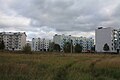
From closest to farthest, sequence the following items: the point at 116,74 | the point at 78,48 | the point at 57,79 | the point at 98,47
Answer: the point at 57,79 → the point at 116,74 → the point at 78,48 → the point at 98,47

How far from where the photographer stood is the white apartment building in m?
157

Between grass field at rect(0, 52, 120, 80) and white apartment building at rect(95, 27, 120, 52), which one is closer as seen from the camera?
grass field at rect(0, 52, 120, 80)

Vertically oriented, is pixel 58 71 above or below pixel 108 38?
below

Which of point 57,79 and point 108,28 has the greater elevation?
point 108,28

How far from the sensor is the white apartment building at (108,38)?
6196 inches

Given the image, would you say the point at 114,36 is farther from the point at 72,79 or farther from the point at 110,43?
the point at 72,79

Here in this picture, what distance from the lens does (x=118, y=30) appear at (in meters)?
163

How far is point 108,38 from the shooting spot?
16150 cm

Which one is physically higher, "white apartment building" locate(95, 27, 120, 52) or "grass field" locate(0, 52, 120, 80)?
"white apartment building" locate(95, 27, 120, 52)

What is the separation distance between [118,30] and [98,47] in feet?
54.9

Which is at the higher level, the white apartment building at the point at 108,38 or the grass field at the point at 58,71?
the white apartment building at the point at 108,38

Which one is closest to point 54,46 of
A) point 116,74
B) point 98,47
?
point 98,47

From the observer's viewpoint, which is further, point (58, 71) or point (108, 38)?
point (108, 38)

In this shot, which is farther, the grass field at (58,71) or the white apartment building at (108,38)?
the white apartment building at (108,38)
